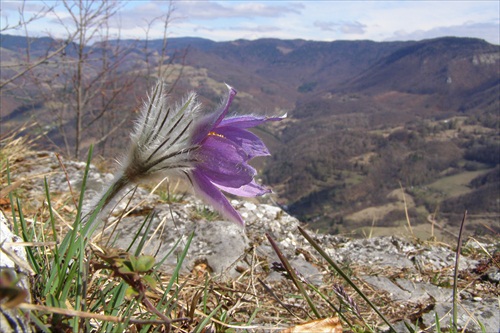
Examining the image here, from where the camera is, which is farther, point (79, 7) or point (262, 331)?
point (79, 7)

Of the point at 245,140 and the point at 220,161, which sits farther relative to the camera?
the point at 245,140

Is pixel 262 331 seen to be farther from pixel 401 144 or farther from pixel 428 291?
pixel 401 144

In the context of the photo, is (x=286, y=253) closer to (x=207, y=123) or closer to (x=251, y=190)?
(x=251, y=190)

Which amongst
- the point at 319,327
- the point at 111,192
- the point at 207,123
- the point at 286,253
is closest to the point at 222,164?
the point at 207,123

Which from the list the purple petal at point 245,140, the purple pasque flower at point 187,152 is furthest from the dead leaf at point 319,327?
the purple petal at point 245,140

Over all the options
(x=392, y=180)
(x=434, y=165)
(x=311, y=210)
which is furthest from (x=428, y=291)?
(x=434, y=165)

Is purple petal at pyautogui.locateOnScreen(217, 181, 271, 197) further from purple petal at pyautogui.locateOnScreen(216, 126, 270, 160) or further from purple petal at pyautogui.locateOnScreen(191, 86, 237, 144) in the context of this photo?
purple petal at pyautogui.locateOnScreen(191, 86, 237, 144)

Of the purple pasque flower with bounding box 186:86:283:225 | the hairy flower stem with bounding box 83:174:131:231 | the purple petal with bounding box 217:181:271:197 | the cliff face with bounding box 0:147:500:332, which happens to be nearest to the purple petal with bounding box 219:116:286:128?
the purple pasque flower with bounding box 186:86:283:225

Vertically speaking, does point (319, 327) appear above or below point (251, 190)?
below
